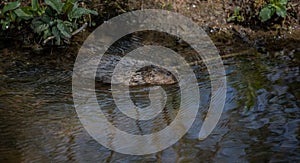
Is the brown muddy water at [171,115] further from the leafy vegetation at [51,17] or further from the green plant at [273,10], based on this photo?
the green plant at [273,10]

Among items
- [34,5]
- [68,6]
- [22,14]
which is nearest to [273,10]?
[68,6]

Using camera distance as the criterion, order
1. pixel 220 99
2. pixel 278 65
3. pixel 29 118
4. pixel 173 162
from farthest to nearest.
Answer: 1. pixel 278 65
2. pixel 220 99
3. pixel 29 118
4. pixel 173 162

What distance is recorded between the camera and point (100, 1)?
21.8 feet

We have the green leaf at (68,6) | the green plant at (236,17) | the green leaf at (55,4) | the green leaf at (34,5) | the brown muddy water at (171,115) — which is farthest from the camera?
the green plant at (236,17)

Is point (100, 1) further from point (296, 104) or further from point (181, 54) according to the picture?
point (296, 104)

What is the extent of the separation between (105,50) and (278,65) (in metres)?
2.24

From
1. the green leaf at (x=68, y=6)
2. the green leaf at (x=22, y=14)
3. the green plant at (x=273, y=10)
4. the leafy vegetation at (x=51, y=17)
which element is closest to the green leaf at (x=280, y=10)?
the green plant at (x=273, y=10)

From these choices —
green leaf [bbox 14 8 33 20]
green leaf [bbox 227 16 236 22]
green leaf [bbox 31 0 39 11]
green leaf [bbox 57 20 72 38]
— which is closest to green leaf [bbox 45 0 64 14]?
green leaf [bbox 57 20 72 38]

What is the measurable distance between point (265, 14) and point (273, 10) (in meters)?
0.14

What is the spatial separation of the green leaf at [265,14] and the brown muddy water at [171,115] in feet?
2.86

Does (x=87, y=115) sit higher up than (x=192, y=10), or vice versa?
(x=192, y=10)

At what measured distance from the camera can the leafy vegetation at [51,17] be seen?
5609 millimetres

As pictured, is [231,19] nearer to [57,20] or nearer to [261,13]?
[261,13]

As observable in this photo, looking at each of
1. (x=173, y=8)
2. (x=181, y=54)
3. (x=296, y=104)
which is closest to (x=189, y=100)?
(x=296, y=104)
